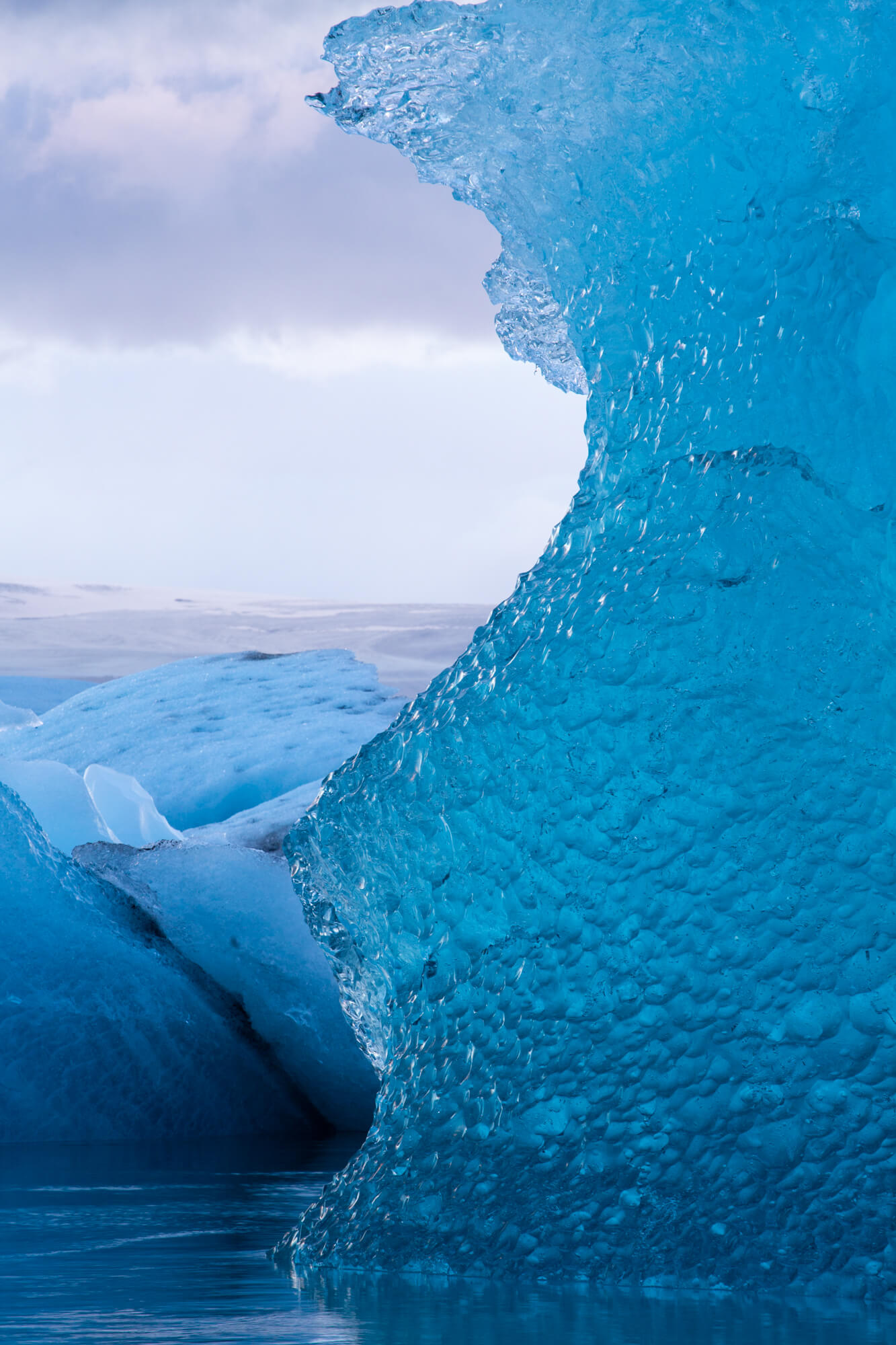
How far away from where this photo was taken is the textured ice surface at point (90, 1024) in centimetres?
579

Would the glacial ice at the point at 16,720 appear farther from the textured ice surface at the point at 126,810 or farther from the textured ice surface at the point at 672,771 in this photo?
the textured ice surface at the point at 672,771

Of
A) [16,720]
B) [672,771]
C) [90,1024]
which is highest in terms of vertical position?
[672,771]

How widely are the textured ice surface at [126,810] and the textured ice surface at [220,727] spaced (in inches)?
77.0

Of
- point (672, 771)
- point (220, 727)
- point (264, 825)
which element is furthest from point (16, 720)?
point (672, 771)

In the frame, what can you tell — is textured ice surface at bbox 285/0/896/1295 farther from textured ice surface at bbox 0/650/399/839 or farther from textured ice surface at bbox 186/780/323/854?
textured ice surface at bbox 0/650/399/839

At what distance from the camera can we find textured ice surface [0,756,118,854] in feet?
26.8

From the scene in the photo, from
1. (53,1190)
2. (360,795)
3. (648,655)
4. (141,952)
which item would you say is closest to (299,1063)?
(141,952)

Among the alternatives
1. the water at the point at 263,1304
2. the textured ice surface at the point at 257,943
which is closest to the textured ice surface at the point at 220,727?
the textured ice surface at the point at 257,943

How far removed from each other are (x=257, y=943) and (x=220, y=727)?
6619mm

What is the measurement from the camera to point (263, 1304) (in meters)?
2.42

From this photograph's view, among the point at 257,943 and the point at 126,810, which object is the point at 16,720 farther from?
the point at 257,943

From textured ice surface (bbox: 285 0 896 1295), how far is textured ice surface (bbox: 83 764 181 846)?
6.10m

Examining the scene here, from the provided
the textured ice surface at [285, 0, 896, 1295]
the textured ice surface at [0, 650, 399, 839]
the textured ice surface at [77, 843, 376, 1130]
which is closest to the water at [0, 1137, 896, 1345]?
the textured ice surface at [285, 0, 896, 1295]

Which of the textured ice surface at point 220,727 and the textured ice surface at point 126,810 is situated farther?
the textured ice surface at point 220,727
